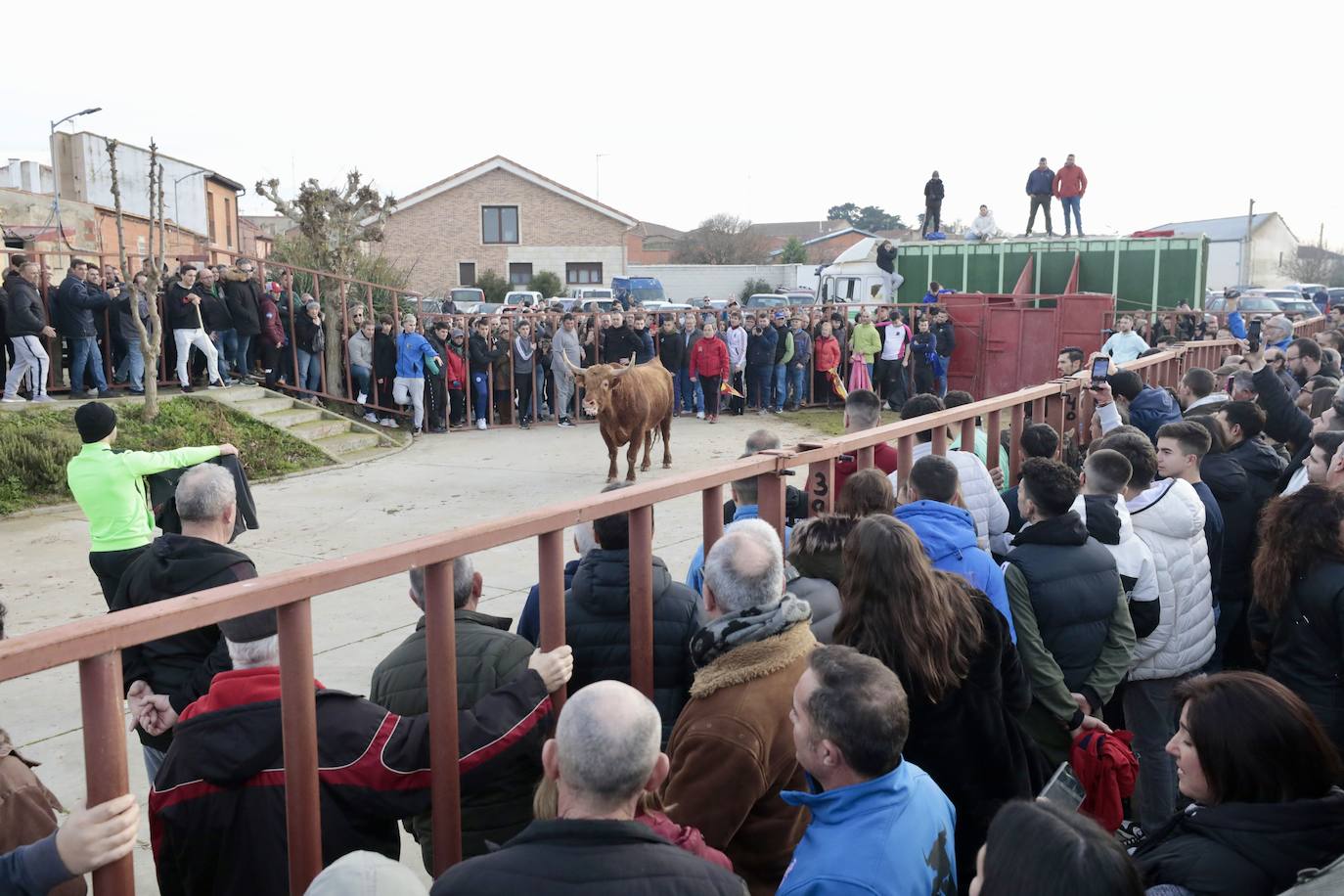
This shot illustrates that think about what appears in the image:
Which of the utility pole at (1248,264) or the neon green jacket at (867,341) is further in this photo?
the utility pole at (1248,264)

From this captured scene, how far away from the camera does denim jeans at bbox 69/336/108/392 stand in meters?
→ 13.5

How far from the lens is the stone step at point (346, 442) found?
14.2 metres

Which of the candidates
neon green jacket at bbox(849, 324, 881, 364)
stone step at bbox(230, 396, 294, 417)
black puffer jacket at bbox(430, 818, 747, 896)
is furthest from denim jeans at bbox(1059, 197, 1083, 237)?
black puffer jacket at bbox(430, 818, 747, 896)

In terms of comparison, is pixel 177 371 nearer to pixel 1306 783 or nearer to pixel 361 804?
pixel 361 804

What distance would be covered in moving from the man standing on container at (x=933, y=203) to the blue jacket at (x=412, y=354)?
1565 centimetres

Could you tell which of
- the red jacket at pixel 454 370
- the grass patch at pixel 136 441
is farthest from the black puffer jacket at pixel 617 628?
the red jacket at pixel 454 370

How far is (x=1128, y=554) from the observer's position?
4.11m

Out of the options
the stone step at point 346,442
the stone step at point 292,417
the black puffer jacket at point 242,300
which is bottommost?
the stone step at point 346,442

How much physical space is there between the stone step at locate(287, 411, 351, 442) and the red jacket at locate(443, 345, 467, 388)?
1905 mm

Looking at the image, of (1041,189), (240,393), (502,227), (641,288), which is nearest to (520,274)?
(502,227)

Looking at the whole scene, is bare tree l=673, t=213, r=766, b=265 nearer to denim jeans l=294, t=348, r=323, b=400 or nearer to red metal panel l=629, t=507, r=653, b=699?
denim jeans l=294, t=348, r=323, b=400

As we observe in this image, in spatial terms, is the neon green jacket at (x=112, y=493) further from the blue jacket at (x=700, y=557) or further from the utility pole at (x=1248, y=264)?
the utility pole at (x=1248, y=264)

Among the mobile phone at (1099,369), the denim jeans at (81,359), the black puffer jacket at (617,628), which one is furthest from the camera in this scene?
the denim jeans at (81,359)

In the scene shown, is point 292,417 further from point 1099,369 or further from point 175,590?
point 175,590
